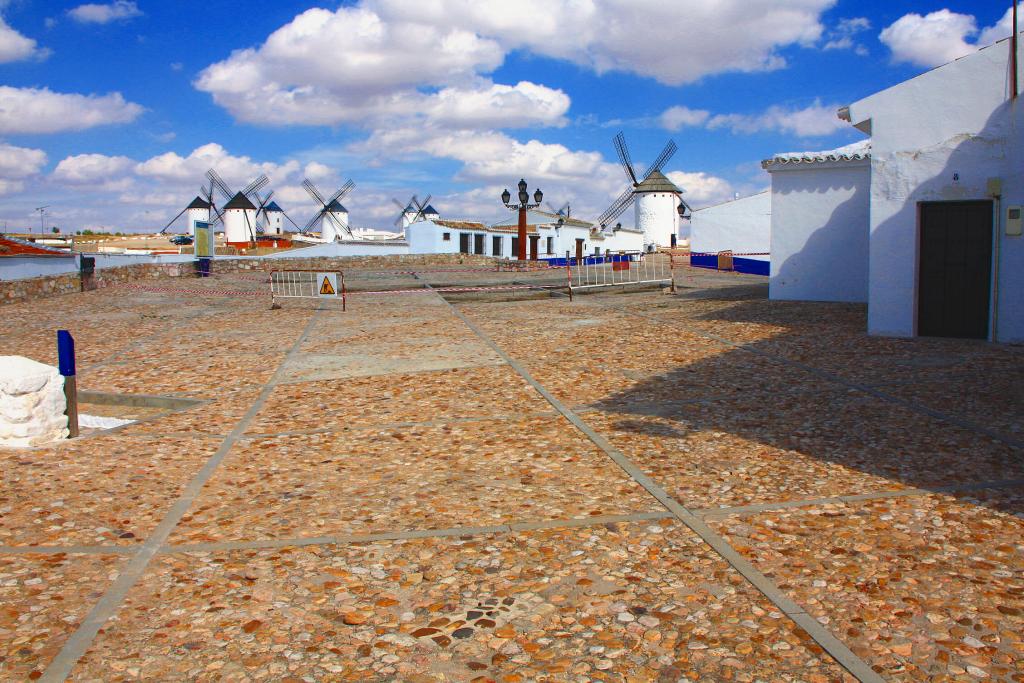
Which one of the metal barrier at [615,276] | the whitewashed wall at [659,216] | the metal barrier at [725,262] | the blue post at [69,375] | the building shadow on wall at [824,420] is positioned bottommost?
the building shadow on wall at [824,420]

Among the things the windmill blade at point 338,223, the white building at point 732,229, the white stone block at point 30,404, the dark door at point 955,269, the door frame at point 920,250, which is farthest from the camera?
the windmill blade at point 338,223

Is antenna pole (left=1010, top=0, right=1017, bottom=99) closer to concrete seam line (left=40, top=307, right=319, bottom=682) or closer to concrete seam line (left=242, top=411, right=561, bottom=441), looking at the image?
concrete seam line (left=242, top=411, right=561, bottom=441)

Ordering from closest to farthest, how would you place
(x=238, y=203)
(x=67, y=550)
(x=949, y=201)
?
(x=67, y=550), (x=949, y=201), (x=238, y=203)

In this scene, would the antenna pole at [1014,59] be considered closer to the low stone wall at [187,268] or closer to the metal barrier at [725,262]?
the low stone wall at [187,268]

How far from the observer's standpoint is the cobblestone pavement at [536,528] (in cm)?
348

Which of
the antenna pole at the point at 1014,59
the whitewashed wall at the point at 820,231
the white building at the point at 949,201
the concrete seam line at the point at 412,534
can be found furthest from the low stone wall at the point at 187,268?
the antenna pole at the point at 1014,59

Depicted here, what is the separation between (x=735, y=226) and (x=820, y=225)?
25.0 metres

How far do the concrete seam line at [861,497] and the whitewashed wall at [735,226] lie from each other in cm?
3824

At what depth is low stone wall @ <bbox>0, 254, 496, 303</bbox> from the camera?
875 inches

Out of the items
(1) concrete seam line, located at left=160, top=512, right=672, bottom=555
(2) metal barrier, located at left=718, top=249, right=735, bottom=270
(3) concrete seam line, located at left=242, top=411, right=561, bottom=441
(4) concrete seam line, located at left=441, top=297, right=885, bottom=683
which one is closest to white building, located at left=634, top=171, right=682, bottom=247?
(2) metal barrier, located at left=718, top=249, right=735, bottom=270

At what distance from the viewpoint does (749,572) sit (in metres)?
4.20

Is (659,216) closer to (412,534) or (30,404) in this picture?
(30,404)

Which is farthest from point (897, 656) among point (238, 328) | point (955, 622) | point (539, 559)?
point (238, 328)

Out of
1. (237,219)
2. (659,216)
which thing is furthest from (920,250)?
(237,219)
